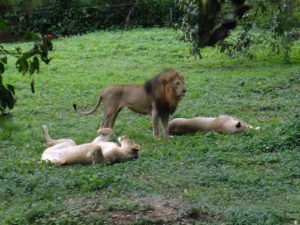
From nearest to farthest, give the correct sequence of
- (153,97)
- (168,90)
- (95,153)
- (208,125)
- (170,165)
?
(95,153) → (170,165) → (168,90) → (208,125) → (153,97)

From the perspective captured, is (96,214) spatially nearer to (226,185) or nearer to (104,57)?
(226,185)

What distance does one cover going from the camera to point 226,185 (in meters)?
6.74

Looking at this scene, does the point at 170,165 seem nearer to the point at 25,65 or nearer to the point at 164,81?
the point at 164,81

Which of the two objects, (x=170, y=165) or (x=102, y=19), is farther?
(x=102, y=19)

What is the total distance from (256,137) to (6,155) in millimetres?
4225

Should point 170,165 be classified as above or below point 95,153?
below

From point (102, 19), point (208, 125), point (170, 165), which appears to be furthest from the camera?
point (102, 19)

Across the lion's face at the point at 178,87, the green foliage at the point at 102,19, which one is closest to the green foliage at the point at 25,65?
the lion's face at the point at 178,87

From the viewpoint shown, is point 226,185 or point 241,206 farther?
point 226,185

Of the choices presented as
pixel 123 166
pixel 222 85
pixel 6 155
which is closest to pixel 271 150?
pixel 123 166

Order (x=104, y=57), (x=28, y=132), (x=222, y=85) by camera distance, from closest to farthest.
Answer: (x=28, y=132)
(x=222, y=85)
(x=104, y=57)

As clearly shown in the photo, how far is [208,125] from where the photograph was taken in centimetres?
988


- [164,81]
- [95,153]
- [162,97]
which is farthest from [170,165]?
[164,81]

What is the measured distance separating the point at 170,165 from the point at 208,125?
232 cm
